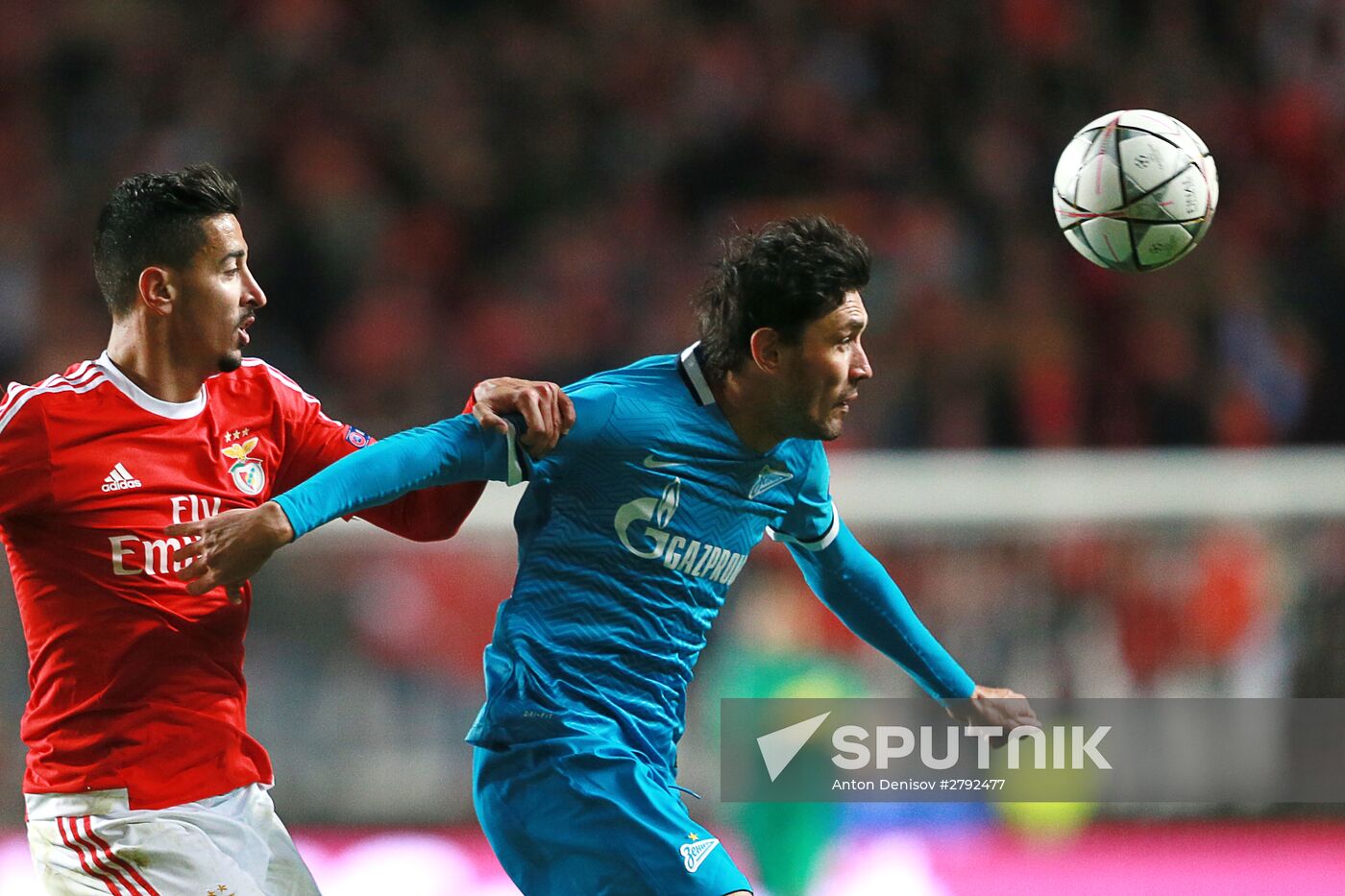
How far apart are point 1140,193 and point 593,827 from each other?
2400 mm

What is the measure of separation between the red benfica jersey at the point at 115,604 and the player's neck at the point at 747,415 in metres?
1.12

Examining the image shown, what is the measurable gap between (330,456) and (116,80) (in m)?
8.82

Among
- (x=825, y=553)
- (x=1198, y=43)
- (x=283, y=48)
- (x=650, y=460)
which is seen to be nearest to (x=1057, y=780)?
(x=825, y=553)

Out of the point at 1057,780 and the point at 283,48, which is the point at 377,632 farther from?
the point at 283,48

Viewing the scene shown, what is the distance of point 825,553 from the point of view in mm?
4250

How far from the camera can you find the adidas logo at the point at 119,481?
360 cm

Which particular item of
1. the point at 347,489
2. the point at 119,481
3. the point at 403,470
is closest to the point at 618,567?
the point at 403,470

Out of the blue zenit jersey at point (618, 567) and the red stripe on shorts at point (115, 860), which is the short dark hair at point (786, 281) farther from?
the red stripe on shorts at point (115, 860)

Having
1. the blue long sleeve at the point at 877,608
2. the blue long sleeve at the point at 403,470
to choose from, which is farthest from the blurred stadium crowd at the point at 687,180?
the blue long sleeve at the point at 403,470

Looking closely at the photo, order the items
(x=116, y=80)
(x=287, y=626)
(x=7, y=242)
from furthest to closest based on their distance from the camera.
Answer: (x=116, y=80) → (x=7, y=242) → (x=287, y=626)

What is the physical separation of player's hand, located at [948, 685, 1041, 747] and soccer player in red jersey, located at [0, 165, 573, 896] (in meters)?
1.38

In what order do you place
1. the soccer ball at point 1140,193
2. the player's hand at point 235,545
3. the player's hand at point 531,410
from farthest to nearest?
the soccer ball at point 1140,193 < the player's hand at point 531,410 < the player's hand at point 235,545

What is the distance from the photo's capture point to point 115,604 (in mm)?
3570

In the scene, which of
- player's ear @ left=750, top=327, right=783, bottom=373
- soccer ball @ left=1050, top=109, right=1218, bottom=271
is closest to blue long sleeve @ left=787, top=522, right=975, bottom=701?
player's ear @ left=750, top=327, right=783, bottom=373
